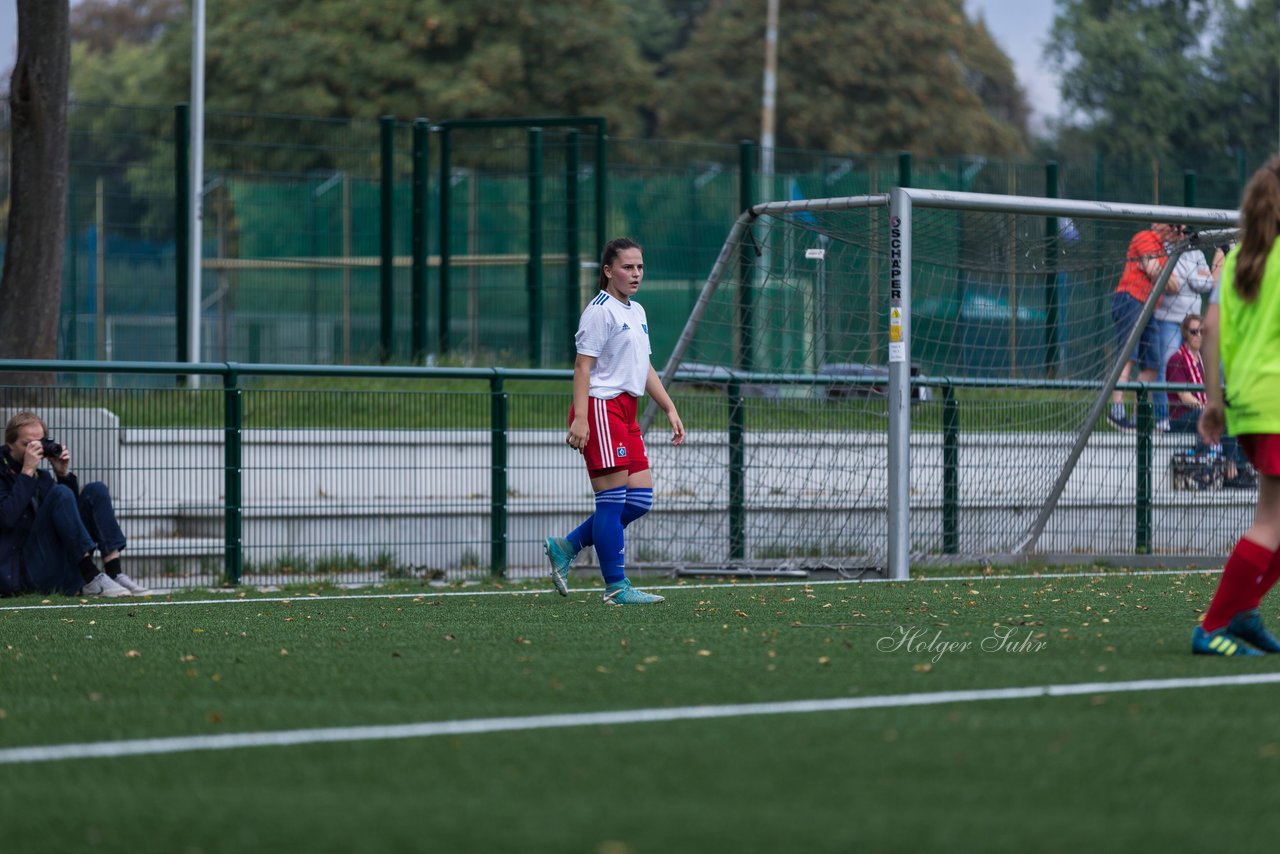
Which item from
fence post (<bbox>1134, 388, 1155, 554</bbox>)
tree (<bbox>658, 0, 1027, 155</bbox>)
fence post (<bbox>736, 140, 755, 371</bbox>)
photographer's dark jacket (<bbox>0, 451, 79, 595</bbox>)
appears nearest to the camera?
photographer's dark jacket (<bbox>0, 451, 79, 595</bbox>)

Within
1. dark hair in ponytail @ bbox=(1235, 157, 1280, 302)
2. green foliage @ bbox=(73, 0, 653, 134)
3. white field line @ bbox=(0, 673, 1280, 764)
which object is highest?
green foliage @ bbox=(73, 0, 653, 134)

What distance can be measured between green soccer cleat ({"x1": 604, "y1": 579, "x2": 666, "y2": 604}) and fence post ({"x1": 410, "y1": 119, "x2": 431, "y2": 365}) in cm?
877

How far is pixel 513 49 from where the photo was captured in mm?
40312

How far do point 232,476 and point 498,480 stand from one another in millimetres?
1720

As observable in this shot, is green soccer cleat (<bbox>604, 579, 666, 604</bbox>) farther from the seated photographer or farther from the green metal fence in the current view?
the seated photographer

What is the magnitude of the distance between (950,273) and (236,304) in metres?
8.87

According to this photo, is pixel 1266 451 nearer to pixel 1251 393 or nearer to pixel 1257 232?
pixel 1251 393

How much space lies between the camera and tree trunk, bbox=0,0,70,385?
1291cm

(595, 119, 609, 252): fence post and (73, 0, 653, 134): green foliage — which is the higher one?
(73, 0, 653, 134): green foliage

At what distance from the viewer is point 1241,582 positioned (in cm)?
609

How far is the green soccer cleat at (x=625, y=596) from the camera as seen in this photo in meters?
8.80

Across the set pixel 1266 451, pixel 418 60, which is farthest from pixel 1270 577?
pixel 418 60

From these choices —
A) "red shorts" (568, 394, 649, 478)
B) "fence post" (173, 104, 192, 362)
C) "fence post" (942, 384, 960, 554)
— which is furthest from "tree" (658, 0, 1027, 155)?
"red shorts" (568, 394, 649, 478)

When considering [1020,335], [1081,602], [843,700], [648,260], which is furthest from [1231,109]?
[843,700]
